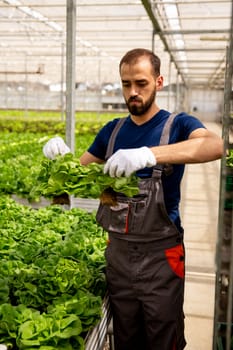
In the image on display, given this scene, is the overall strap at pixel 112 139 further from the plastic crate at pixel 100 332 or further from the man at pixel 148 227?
the plastic crate at pixel 100 332

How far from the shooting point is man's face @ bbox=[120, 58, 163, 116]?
253 centimetres

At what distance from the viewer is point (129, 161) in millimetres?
2131

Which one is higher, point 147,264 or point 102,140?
point 102,140

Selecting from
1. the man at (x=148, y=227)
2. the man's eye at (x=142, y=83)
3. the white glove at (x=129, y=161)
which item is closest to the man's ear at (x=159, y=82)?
the man at (x=148, y=227)

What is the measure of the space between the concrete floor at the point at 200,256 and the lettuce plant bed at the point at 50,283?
130 cm

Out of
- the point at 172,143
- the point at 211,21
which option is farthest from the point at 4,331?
the point at 211,21

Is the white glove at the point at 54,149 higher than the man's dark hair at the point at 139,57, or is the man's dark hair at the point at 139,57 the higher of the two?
the man's dark hair at the point at 139,57

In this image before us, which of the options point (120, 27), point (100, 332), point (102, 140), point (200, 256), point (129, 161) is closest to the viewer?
point (129, 161)

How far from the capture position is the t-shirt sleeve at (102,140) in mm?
2871

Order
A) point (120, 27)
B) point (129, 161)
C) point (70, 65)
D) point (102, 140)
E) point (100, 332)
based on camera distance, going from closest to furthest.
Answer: point (129, 161)
point (100, 332)
point (102, 140)
point (70, 65)
point (120, 27)

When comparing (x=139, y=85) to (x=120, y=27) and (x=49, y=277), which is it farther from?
(x=120, y=27)

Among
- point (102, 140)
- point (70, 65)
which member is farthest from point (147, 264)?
point (70, 65)

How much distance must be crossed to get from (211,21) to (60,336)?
813 centimetres

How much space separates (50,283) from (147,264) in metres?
0.61
